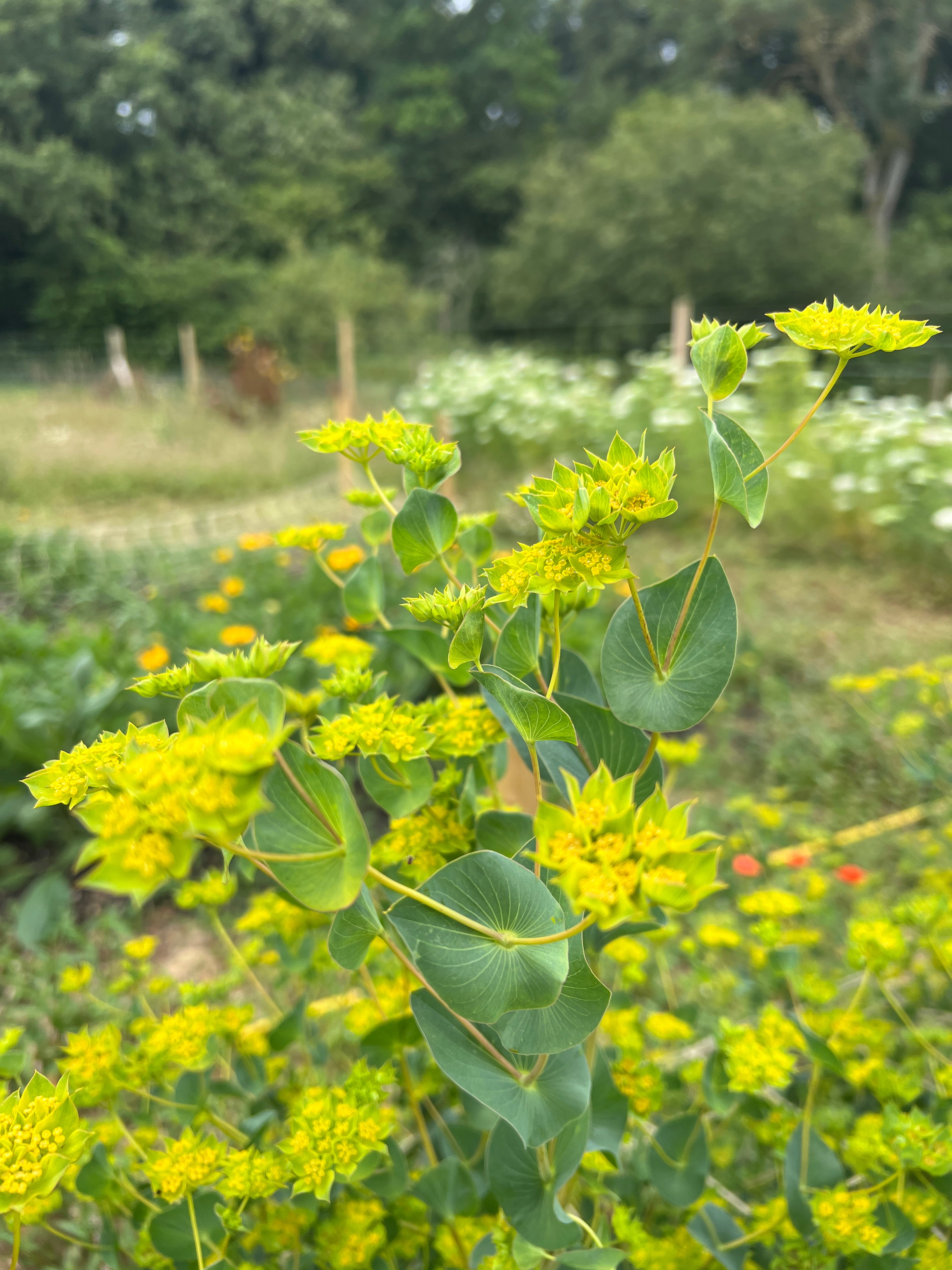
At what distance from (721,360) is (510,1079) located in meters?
0.42

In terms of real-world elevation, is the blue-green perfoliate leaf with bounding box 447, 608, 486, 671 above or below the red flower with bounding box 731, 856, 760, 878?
above

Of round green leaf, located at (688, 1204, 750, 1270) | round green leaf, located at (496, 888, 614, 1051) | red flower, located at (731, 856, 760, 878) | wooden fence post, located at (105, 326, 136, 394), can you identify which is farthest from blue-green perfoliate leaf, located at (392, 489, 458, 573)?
wooden fence post, located at (105, 326, 136, 394)

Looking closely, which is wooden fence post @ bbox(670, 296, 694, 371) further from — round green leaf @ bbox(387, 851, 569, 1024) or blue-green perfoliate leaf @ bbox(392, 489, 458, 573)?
round green leaf @ bbox(387, 851, 569, 1024)

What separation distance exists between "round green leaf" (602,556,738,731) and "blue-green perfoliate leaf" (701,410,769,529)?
0.03 metres

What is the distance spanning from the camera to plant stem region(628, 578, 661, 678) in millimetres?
390

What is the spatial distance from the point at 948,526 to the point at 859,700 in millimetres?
1078

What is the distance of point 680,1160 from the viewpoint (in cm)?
66

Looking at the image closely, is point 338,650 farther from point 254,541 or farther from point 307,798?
point 254,541

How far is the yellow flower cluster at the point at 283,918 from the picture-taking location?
2.25ft

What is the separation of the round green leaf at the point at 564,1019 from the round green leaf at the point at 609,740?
0.10 m

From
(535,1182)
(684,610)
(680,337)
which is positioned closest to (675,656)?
(684,610)

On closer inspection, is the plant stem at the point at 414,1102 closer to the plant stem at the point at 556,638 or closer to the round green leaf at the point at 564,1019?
the round green leaf at the point at 564,1019

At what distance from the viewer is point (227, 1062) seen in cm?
82

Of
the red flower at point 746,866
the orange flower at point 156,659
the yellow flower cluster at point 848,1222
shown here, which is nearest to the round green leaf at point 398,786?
the yellow flower cluster at point 848,1222
